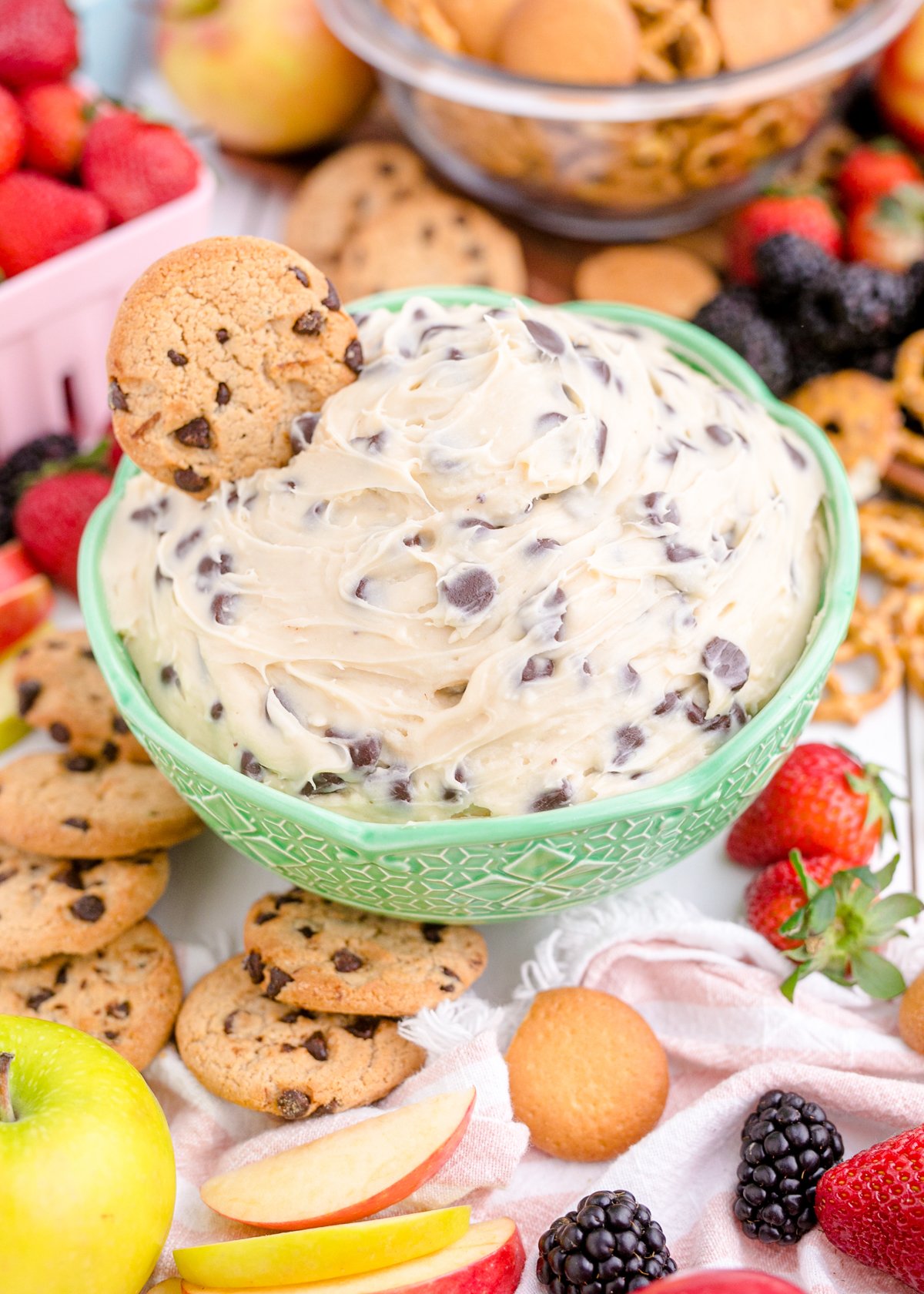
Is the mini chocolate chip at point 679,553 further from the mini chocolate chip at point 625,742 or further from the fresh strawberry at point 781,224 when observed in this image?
the fresh strawberry at point 781,224

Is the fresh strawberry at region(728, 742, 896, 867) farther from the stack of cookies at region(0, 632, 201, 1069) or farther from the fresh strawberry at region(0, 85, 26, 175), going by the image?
the fresh strawberry at region(0, 85, 26, 175)

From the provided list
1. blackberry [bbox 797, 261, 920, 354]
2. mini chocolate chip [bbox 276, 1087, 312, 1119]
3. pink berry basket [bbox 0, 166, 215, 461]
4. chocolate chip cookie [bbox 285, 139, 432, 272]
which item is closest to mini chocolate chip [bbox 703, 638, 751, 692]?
mini chocolate chip [bbox 276, 1087, 312, 1119]

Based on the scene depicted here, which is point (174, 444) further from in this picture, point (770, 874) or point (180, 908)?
point (770, 874)

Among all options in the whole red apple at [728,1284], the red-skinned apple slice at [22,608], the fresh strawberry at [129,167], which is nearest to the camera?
the whole red apple at [728,1284]

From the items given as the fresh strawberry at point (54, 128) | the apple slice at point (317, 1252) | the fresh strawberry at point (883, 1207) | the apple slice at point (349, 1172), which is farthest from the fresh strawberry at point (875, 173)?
the apple slice at point (317, 1252)

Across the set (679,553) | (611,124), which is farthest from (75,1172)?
(611,124)

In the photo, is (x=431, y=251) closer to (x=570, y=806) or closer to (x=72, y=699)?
(x=72, y=699)

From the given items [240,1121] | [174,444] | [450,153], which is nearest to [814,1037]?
[240,1121]
